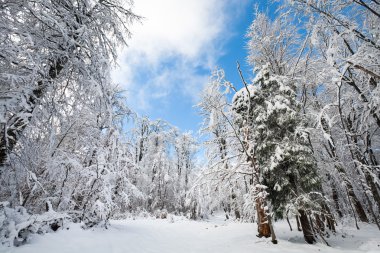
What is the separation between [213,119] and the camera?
1048cm

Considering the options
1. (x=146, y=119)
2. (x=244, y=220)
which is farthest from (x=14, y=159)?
(x=146, y=119)

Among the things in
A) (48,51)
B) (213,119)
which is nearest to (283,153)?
(213,119)

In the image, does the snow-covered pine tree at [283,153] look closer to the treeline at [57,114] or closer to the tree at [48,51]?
the treeline at [57,114]

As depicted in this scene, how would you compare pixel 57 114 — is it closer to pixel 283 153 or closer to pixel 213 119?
pixel 283 153

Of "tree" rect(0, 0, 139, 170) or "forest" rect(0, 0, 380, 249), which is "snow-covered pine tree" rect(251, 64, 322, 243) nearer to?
"forest" rect(0, 0, 380, 249)

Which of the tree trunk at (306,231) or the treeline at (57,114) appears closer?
the treeline at (57,114)

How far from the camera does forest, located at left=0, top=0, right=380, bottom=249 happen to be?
354 cm

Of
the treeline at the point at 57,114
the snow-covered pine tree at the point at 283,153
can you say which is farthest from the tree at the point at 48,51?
the snow-covered pine tree at the point at 283,153

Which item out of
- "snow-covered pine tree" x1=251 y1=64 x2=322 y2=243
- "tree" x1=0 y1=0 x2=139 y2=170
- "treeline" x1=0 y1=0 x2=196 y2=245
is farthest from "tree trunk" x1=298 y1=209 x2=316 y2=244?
"tree" x1=0 y1=0 x2=139 y2=170

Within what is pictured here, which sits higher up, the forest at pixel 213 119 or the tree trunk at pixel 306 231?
the forest at pixel 213 119

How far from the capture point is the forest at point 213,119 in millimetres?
3543

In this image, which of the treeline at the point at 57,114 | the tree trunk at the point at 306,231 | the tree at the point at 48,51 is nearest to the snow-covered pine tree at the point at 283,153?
the tree trunk at the point at 306,231

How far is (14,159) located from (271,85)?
8443mm

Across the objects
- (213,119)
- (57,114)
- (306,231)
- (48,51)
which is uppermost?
(213,119)
